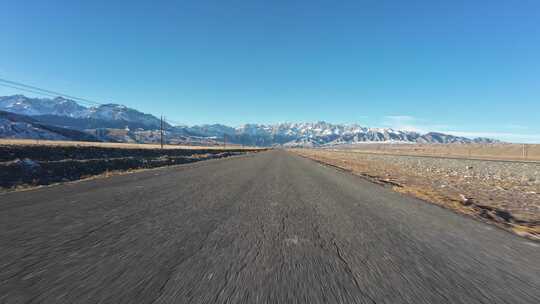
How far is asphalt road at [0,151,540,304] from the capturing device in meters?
2.28

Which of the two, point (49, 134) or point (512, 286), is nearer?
point (512, 286)

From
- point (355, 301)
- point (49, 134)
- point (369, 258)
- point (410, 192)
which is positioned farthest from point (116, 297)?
point (49, 134)

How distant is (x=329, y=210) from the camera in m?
6.07

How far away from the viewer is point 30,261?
2.79m

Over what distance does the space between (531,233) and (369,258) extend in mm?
4209

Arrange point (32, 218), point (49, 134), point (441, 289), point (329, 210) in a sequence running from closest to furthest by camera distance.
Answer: point (441, 289) → point (32, 218) → point (329, 210) → point (49, 134)

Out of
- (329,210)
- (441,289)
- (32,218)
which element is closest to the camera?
(441,289)

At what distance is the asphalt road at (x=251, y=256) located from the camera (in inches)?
89.8

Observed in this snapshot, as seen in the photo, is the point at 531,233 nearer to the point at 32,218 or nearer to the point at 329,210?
the point at 329,210

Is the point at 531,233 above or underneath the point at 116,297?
underneath

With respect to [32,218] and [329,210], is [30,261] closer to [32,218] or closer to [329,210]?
[32,218]

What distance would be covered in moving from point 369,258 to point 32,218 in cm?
614

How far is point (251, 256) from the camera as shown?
10.4ft

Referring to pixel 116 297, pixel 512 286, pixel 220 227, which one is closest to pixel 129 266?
pixel 116 297
